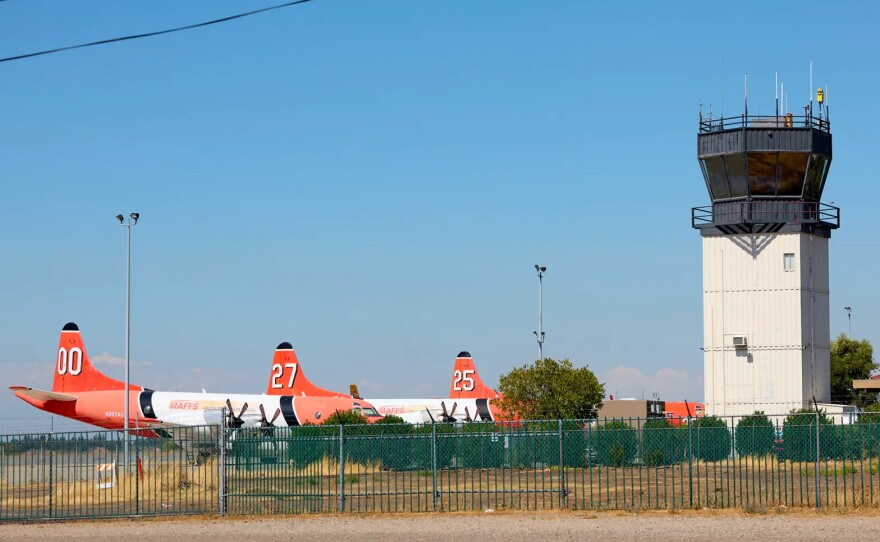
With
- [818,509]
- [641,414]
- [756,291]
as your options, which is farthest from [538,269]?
[818,509]

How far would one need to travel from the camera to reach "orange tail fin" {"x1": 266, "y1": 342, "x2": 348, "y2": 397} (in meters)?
87.6

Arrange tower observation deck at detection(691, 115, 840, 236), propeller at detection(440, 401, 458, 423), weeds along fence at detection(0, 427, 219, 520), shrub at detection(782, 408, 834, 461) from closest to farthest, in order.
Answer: shrub at detection(782, 408, 834, 461), weeds along fence at detection(0, 427, 219, 520), tower observation deck at detection(691, 115, 840, 236), propeller at detection(440, 401, 458, 423)

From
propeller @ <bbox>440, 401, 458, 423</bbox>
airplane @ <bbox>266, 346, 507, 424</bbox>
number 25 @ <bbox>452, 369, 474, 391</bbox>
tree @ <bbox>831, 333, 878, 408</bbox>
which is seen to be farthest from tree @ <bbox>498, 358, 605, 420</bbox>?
number 25 @ <bbox>452, 369, 474, 391</bbox>

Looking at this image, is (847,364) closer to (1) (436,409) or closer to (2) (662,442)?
(1) (436,409)

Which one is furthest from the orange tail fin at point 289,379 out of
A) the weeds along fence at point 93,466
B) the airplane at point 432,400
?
the weeds along fence at point 93,466

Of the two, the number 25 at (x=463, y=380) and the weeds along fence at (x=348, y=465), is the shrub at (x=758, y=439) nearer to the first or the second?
the weeds along fence at (x=348, y=465)

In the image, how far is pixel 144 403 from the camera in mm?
71812

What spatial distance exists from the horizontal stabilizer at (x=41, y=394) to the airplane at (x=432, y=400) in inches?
702

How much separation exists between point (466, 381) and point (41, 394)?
35.8 m

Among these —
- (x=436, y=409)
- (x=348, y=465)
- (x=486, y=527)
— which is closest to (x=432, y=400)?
(x=436, y=409)

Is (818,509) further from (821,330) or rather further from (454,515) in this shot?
(821,330)

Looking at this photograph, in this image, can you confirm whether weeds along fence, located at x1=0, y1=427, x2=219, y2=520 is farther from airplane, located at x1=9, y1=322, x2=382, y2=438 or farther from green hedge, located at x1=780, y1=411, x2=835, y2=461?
airplane, located at x1=9, y1=322, x2=382, y2=438

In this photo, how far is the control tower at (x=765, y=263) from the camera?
55906mm

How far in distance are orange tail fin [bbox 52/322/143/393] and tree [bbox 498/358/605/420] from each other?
93.1ft
